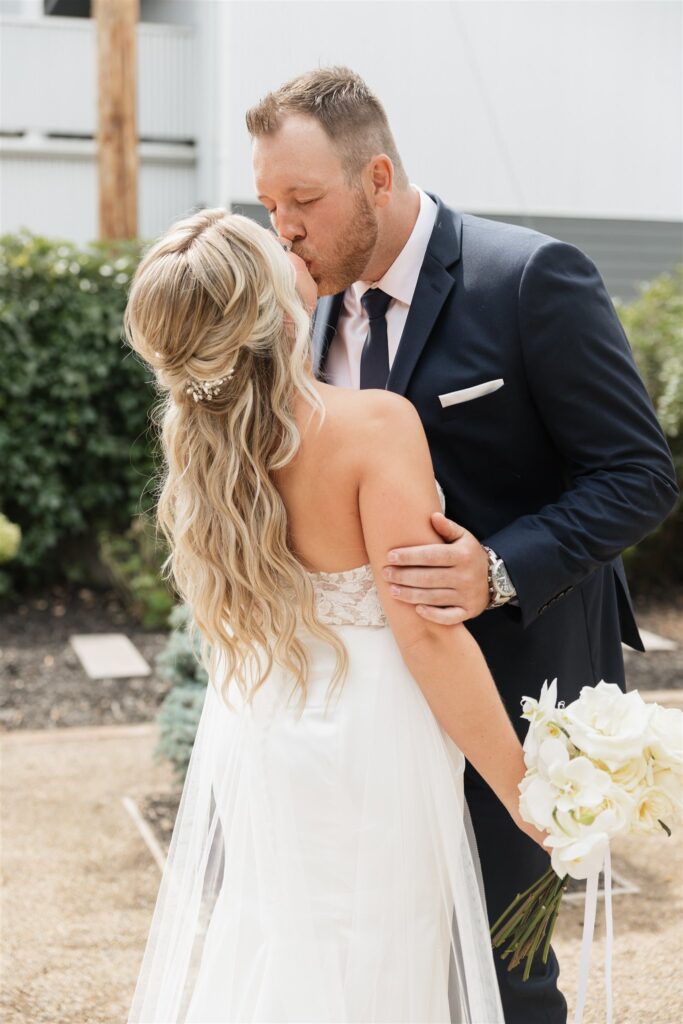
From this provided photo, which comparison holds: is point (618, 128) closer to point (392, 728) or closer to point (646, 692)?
point (646, 692)

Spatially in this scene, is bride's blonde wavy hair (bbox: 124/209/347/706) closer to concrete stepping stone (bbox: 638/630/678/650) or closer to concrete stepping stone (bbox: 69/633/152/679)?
concrete stepping stone (bbox: 69/633/152/679)

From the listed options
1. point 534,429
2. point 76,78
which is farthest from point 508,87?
point 534,429

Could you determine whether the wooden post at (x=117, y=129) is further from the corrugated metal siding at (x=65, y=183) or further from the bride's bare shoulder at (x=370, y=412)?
the bride's bare shoulder at (x=370, y=412)

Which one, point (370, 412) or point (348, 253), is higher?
point (348, 253)

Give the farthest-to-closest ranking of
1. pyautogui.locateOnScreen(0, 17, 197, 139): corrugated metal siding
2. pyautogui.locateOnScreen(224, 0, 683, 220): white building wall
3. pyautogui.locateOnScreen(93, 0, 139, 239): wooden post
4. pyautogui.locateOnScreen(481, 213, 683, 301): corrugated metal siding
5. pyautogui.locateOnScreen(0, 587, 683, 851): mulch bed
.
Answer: pyautogui.locateOnScreen(481, 213, 683, 301): corrugated metal siding → pyautogui.locateOnScreen(0, 17, 197, 139): corrugated metal siding → pyautogui.locateOnScreen(224, 0, 683, 220): white building wall → pyautogui.locateOnScreen(93, 0, 139, 239): wooden post → pyautogui.locateOnScreen(0, 587, 683, 851): mulch bed

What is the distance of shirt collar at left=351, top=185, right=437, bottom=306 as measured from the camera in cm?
247

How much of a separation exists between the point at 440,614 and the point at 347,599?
0.17 metres

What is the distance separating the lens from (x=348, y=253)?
2391mm

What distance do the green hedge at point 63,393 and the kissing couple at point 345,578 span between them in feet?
17.6

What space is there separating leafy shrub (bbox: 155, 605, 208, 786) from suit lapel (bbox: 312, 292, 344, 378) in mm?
1794

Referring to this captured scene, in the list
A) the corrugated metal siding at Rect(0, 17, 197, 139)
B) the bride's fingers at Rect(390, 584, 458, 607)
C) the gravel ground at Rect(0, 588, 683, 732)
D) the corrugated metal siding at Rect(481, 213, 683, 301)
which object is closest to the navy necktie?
the bride's fingers at Rect(390, 584, 458, 607)

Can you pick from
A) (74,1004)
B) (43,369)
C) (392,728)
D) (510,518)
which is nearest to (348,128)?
(510,518)

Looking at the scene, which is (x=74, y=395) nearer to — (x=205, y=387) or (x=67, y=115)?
(x=67, y=115)

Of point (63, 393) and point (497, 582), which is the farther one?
point (63, 393)
